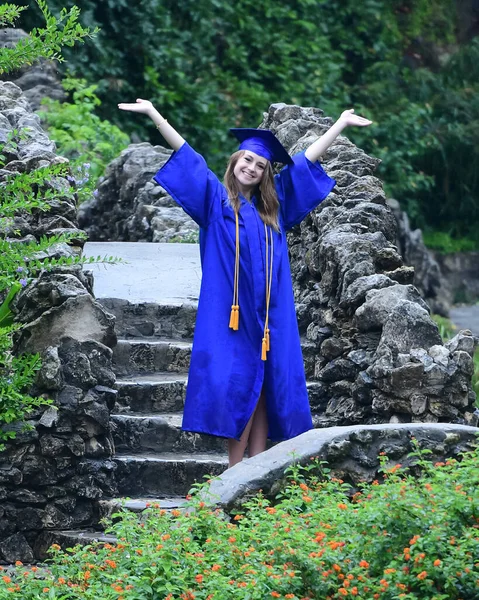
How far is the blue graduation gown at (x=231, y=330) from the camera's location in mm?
5914

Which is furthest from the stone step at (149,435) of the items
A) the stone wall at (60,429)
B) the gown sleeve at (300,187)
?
the gown sleeve at (300,187)

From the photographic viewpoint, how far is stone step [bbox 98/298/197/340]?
7422 mm

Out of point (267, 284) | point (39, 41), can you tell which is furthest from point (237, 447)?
point (39, 41)

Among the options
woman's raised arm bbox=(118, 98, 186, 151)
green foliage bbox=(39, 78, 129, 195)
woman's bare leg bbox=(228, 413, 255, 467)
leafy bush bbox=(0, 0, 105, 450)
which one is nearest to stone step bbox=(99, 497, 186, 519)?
woman's bare leg bbox=(228, 413, 255, 467)

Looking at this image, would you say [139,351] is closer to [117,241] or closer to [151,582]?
[151,582]

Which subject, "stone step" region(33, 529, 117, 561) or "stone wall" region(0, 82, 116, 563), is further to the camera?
"stone wall" region(0, 82, 116, 563)

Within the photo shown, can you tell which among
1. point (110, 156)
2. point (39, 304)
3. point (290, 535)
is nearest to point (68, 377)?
point (39, 304)

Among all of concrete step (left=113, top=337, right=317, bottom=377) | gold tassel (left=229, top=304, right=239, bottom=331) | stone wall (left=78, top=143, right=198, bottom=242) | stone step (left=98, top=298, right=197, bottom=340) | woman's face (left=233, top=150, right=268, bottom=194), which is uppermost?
woman's face (left=233, top=150, right=268, bottom=194)

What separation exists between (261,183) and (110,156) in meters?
5.66

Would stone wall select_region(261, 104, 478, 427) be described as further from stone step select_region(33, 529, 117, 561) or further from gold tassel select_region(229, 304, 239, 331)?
stone step select_region(33, 529, 117, 561)

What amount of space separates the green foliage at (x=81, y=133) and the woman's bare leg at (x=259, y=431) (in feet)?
16.7

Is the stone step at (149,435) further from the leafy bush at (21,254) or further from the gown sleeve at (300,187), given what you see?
the gown sleeve at (300,187)

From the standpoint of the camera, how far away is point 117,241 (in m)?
10.3

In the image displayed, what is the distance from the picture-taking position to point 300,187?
619 centimetres
